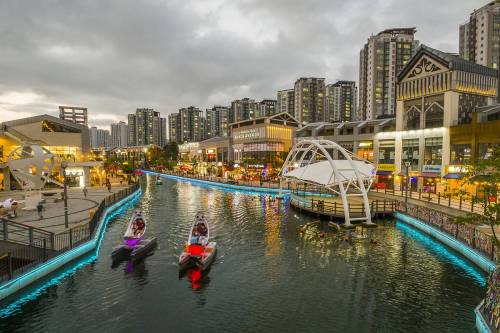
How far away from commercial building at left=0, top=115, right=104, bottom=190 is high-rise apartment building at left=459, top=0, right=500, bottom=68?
148521 mm

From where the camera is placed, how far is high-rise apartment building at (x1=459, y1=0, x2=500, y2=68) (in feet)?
408

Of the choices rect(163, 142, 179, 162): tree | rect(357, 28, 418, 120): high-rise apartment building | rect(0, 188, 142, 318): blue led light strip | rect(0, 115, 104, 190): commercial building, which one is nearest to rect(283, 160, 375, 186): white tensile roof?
rect(0, 188, 142, 318): blue led light strip

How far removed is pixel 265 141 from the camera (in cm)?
10925

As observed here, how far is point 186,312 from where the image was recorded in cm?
1694

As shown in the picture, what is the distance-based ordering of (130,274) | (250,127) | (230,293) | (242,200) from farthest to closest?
(250,127)
(242,200)
(130,274)
(230,293)

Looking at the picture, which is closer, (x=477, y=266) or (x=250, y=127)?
(x=477, y=266)

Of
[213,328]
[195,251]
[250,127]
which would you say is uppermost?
[250,127]

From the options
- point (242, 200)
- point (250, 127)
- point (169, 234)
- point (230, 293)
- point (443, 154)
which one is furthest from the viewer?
point (250, 127)

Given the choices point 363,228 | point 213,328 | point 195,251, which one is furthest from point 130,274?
point 363,228

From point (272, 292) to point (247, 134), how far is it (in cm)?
10040

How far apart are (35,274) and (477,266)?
1194 inches

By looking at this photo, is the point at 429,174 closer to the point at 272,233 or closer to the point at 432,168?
the point at 432,168

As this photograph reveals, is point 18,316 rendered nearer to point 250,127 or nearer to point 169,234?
point 169,234

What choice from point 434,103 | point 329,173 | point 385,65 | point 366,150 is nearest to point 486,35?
point 385,65
